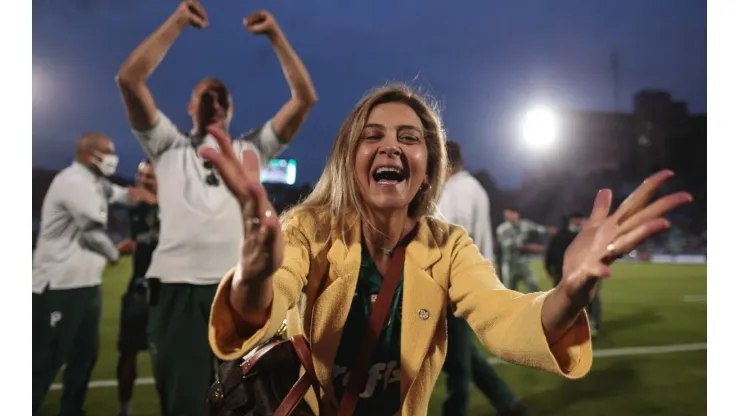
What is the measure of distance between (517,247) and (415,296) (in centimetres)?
148

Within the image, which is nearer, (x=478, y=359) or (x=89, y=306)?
(x=89, y=306)

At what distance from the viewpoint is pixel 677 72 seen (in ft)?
7.86

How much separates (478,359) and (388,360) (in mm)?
1128

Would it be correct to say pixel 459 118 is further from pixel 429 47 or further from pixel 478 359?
pixel 478 359

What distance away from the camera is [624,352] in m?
3.39

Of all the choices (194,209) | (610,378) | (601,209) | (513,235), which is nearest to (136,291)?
(194,209)

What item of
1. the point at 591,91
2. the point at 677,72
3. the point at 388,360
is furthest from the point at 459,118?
the point at 388,360

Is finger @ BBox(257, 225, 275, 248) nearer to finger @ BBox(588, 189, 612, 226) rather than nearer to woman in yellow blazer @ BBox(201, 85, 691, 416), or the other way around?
woman in yellow blazer @ BBox(201, 85, 691, 416)

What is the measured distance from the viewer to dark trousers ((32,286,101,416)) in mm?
2207

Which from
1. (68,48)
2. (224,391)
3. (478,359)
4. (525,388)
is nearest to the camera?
(224,391)

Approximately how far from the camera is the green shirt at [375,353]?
1464 mm

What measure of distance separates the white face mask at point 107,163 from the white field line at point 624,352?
2.48 feet

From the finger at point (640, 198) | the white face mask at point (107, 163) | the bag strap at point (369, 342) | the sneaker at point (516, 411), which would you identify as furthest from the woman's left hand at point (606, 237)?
the white face mask at point (107, 163)

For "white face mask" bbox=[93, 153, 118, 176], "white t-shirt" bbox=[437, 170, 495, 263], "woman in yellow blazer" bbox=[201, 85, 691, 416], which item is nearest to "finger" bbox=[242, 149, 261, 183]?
"woman in yellow blazer" bbox=[201, 85, 691, 416]
